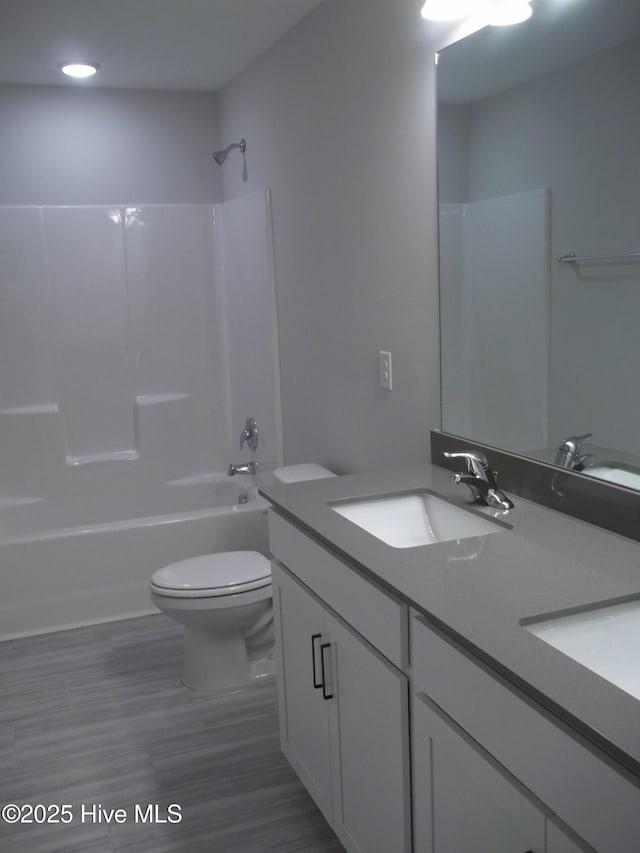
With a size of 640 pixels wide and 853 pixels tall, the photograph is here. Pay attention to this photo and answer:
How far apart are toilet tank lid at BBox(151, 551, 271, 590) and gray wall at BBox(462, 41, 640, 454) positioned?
50.1 inches

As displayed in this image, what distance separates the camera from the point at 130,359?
14.4ft

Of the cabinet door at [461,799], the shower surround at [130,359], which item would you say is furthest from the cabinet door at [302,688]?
the shower surround at [130,359]

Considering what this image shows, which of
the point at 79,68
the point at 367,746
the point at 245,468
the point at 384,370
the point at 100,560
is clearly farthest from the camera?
the point at 245,468

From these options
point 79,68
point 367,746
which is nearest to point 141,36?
point 79,68

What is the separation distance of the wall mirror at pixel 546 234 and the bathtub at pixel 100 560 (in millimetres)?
1518

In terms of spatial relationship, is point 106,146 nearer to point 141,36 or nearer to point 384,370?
point 141,36

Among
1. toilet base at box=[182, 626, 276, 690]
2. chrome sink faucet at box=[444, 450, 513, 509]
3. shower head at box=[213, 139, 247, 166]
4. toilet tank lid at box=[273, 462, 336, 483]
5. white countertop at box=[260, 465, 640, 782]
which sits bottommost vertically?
toilet base at box=[182, 626, 276, 690]

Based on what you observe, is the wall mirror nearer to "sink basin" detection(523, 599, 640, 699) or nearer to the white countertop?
the white countertop

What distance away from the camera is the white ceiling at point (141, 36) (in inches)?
118

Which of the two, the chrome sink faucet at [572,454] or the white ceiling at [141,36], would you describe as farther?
the white ceiling at [141,36]

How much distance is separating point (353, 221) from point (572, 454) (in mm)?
1325

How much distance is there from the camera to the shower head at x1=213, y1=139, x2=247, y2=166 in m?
4.00

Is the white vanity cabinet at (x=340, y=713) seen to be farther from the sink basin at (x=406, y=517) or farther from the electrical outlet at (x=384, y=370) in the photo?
the electrical outlet at (x=384, y=370)

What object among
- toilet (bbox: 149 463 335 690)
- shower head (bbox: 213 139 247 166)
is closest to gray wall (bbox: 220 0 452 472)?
shower head (bbox: 213 139 247 166)
